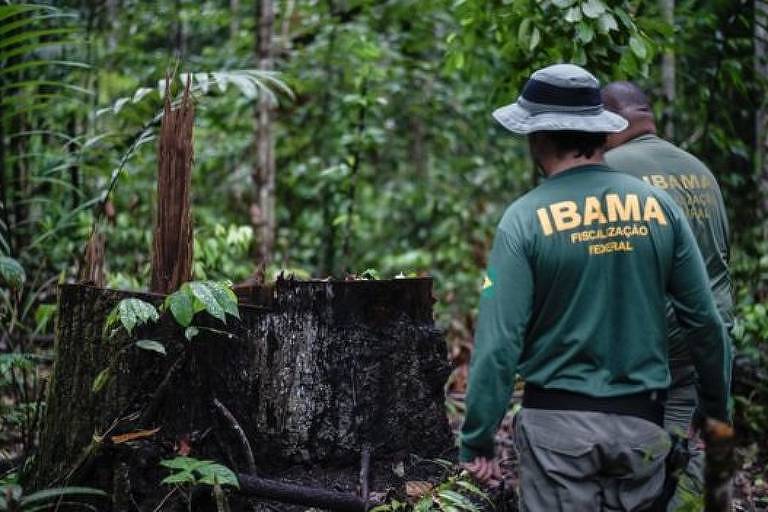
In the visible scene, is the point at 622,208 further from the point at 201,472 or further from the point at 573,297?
the point at 201,472

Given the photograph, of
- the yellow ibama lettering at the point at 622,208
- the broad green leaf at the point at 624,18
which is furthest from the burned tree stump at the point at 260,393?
the broad green leaf at the point at 624,18

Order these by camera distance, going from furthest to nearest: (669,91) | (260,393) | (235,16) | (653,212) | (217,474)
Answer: (235,16) < (669,91) < (260,393) < (217,474) < (653,212)

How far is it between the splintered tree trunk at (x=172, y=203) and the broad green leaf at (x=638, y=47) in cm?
248

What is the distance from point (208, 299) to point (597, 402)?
4.84 feet

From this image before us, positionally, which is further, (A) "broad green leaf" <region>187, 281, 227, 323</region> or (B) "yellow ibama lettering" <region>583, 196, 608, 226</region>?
(A) "broad green leaf" <region>187, 281, 227, 323</region>

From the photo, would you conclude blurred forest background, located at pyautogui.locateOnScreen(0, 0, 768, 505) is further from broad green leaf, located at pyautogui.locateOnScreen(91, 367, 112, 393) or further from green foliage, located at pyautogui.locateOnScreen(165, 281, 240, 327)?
green foliage, located at pyautogui.locateOnScreen(165, 281, 240, 327)

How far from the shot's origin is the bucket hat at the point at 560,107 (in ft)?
8.69

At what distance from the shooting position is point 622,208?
2.58m

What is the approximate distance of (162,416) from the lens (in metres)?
3.41

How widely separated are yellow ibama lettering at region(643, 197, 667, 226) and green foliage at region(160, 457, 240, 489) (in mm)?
1682

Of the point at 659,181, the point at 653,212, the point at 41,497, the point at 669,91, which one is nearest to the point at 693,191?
the point at 659,181

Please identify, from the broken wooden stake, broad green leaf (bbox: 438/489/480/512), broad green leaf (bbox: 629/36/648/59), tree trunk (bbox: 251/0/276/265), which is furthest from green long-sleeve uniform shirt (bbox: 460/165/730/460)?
tree trunk (bbox: 251/0/276/265)

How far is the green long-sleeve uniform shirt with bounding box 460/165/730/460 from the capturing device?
2512mm

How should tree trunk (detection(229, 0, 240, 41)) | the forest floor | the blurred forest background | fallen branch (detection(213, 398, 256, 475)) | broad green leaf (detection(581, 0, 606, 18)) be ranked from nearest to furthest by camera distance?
fallen branch (detection(213, 398, 256, 475)) → the forest floor → broad green leaf (detection(581, 0, 606, 18)) → the blurred forest background → tree trunk (detection(229, 0, 240, 41))
